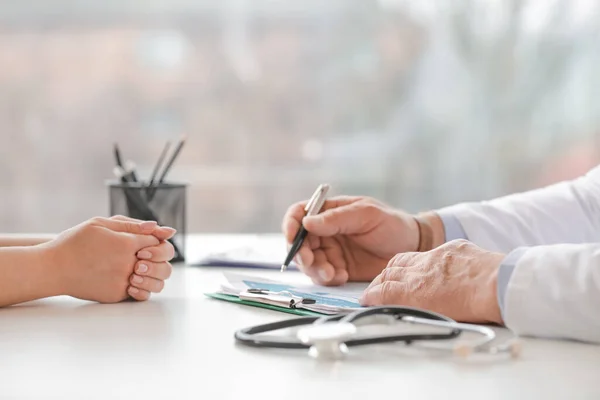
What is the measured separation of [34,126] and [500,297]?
8.12 feet

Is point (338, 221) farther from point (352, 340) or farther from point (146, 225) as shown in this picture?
point (352, 340)

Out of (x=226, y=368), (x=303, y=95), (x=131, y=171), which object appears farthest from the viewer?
(x=303, y=95)

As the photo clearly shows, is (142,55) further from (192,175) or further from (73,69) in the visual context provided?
(192,175)

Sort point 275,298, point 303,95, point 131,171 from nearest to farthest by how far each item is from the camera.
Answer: point 275,298 < point 131,171 < point 303,95

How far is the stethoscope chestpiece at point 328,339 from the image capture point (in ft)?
2.39

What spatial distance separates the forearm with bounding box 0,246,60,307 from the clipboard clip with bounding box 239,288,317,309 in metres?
0.23

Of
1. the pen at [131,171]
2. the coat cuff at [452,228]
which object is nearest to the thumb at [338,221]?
the coat cuff at [452,228]

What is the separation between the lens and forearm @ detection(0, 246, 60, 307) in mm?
984

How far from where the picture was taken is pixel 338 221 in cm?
120

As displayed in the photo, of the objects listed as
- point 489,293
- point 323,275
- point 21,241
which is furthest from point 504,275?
point 21,241

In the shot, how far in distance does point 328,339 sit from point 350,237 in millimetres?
537

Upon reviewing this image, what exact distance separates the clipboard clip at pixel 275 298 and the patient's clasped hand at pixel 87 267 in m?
0.12

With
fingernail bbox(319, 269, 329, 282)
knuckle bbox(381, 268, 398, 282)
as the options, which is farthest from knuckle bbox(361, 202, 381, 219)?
knuckle bbox(381, 268, 398, 282)

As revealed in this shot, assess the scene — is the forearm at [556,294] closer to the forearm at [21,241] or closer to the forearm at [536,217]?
the forearm at [536,217]
